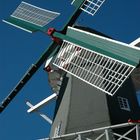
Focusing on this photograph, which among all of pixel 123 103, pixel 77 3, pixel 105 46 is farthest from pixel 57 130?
pixel 77 3

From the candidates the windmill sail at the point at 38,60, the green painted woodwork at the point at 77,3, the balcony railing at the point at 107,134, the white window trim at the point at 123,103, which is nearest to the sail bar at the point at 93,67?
the white window trim at the point at 123,103

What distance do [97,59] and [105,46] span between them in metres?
1.19

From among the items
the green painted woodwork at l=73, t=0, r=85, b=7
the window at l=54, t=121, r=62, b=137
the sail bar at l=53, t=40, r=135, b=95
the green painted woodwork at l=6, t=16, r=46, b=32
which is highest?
the green painted woodwork at l=73, t=0, r=85, b=7

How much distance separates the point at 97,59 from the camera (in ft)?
51.3

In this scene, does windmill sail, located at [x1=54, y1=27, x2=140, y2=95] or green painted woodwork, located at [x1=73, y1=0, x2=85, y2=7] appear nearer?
windmill sail, located at [x1=54, y1=27, x2=140, y2=95]

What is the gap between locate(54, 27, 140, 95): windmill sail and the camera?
13633 millimetres

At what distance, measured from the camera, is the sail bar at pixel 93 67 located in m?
14.5

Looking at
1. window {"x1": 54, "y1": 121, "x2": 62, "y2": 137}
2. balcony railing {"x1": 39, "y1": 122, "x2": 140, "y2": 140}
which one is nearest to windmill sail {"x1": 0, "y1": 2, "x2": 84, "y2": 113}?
window {"x1": 54, "y1": 121, "x2": 62, "y2": 137}

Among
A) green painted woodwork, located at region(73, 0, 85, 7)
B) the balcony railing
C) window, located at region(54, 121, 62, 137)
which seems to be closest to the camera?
the balcony railing

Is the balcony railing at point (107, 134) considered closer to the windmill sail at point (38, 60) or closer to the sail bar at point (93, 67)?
the sail bar at point (93, 67)

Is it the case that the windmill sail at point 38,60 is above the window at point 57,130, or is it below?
above

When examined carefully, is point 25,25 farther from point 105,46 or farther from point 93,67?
point 105,46

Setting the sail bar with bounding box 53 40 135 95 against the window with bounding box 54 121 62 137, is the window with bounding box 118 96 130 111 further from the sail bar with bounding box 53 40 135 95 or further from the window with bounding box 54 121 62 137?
the window with bounding box 54 121 62 137

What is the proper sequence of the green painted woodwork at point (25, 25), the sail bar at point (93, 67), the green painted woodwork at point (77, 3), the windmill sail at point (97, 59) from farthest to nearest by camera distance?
the green painted woodwork at point (25, 25) < the green painted woodwork at point (77, 3) < the sail bar at point (93, 67) < the windmill sail at point (97, 59)
